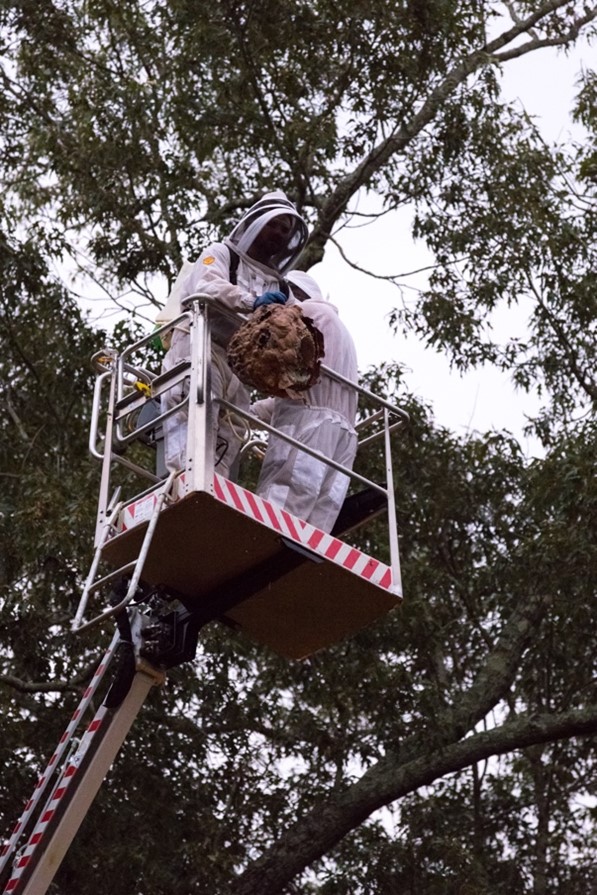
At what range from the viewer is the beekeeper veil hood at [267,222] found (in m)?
8.51

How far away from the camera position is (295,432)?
817 centimetres

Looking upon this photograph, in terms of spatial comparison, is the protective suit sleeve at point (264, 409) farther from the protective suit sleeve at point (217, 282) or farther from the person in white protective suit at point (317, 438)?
the protective suit sleeve at point (217, 282)

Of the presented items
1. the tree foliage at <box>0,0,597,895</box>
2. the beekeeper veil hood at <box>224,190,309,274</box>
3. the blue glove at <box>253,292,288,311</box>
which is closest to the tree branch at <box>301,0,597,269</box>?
the tree foliage at <box>0,0,597,895</box>

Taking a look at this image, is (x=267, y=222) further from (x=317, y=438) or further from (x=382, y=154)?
(x=382, y=154)

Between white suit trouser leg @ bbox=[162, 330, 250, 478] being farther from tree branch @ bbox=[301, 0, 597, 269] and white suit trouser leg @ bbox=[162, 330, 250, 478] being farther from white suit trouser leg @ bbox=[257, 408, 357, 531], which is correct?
tree branch @ bbox=[301, 0, 597, 269]

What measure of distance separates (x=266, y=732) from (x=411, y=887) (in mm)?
1702

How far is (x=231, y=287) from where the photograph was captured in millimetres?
7898

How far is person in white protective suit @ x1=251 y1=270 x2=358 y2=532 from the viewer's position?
26.2 ft

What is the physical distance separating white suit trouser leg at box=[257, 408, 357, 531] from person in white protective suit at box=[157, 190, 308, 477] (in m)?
0.24

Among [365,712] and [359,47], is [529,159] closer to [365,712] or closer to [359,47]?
[359,47]

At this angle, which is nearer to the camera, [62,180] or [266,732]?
[266,732]

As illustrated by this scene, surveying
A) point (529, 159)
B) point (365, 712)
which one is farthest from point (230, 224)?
point (365, 712)

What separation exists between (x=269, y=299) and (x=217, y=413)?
609 mm

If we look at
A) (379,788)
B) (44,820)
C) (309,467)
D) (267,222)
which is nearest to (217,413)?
(309,467)
